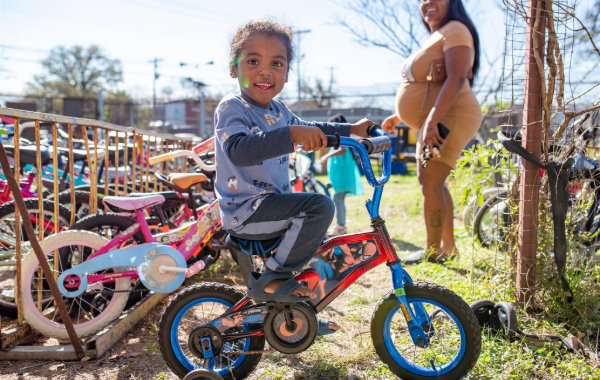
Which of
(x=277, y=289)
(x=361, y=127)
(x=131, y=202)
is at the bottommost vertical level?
(x=277, y=289)

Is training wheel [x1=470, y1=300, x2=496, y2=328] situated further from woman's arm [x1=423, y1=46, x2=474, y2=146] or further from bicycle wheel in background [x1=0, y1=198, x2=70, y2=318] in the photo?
bicycle wheel in background [x1=0, y1=198, x2=70, y2=318]

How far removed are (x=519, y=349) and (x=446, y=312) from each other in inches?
24.9

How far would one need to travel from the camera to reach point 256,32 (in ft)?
7.21

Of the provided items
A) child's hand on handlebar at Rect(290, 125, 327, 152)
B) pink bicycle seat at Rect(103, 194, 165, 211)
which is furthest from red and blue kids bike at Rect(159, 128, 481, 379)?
pink bicycle seat at Rect(103, 194, 165, 211)

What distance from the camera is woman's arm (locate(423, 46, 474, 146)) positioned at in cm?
347

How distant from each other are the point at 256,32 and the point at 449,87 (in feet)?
5.91

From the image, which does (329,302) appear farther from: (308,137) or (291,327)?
(308,137)

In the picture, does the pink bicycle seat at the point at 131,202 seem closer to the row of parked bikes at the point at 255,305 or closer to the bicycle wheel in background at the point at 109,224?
the row of parked bikes at the point at 255,305

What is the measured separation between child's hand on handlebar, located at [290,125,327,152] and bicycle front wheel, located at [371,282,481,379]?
2.58 feet

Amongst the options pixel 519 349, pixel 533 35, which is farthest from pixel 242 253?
pixel 533 35

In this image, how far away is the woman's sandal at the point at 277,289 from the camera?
2139 millimetres

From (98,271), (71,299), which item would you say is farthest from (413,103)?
(71,299)

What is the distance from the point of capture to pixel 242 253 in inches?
91.8

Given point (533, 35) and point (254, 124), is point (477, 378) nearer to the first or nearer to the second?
point (254, 124)
